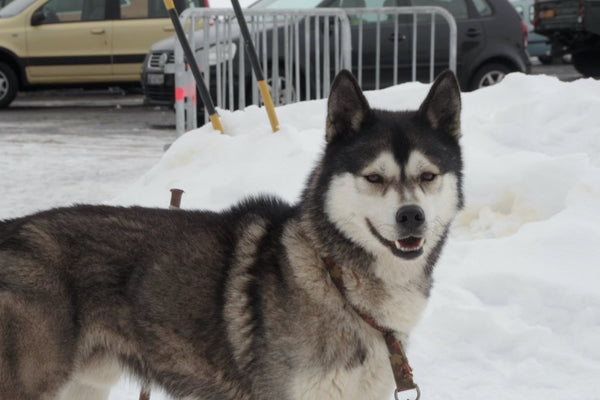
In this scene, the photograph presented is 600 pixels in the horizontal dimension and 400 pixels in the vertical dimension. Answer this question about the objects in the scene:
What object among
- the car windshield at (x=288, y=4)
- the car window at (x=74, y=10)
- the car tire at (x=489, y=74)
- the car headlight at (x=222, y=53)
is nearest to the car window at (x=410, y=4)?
the car windshield at (x=288, y=4)

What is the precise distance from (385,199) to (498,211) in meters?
3.04

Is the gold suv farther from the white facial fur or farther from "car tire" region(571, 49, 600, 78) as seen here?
the white facial fur

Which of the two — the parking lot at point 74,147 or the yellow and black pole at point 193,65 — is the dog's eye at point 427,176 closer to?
the yellow and black pole at point 193,65

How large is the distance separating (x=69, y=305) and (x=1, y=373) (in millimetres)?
282

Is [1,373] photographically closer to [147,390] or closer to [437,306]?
[147,390]

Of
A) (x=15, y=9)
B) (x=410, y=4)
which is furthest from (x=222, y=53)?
(x=15, y=9)

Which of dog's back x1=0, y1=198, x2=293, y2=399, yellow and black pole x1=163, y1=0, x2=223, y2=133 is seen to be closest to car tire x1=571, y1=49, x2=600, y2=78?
yellow and black pole x1=163, y1=0, x2=223, y2=133

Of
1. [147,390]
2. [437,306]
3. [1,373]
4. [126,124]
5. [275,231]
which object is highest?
[275,231]

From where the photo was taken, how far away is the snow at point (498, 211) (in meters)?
4.05

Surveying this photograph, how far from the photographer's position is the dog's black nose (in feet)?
9.24

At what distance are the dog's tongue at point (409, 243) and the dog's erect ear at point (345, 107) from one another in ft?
1.46

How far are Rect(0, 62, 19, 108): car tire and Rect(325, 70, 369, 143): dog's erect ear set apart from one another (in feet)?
42.6

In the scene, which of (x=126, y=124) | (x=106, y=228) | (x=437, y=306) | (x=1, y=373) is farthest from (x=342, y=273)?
(x=126, y=124)

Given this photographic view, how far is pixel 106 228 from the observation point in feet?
9.69
